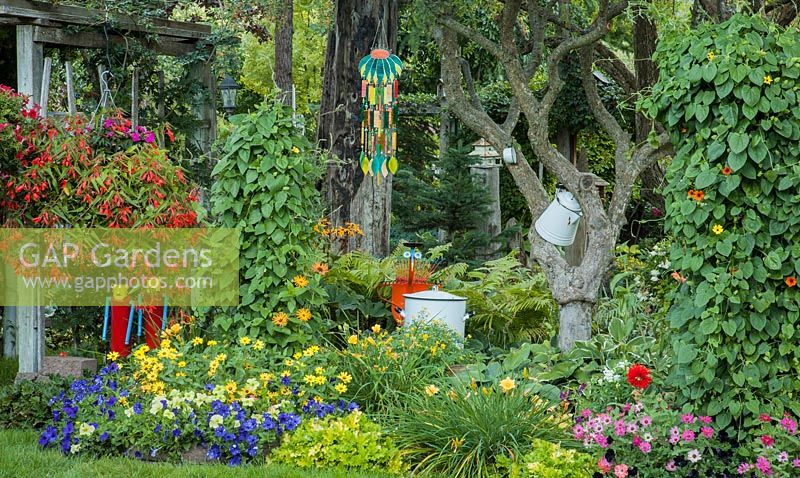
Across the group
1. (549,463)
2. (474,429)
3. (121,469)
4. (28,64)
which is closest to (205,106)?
(28,64)

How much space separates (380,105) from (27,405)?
328 cm

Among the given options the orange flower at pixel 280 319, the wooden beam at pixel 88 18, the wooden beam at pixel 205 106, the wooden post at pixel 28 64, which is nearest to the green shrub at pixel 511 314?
the orange flower at pixel 280 319

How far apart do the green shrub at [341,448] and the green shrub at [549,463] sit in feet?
1.71

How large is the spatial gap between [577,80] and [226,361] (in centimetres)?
880

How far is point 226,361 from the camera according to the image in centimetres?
449

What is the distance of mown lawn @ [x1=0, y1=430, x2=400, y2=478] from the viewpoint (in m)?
3.74

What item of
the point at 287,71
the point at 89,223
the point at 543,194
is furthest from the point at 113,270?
the point at 287,71

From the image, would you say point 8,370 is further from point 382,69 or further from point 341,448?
point 382,69

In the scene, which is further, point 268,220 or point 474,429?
point 268,220

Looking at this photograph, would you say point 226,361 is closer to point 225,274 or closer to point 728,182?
point 225,274

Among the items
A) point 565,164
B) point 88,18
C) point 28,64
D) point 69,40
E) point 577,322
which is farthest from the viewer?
point 88,18

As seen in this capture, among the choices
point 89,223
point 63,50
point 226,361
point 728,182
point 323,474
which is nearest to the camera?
point 728,182

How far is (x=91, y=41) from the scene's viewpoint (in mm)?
7594

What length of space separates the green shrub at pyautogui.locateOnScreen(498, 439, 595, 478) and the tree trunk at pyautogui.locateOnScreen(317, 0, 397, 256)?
453 centimetres
